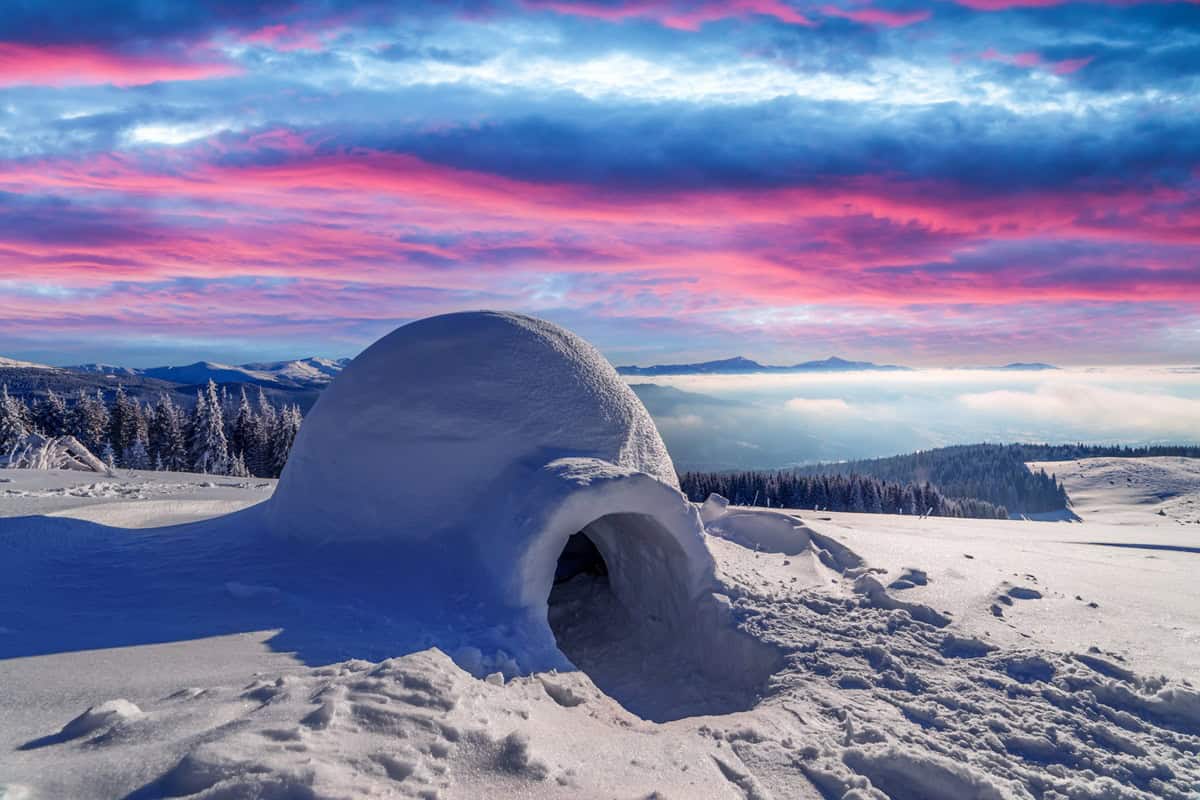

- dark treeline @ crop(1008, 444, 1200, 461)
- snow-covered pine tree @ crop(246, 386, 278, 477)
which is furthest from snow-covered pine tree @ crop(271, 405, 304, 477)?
dark treeline @ crop(1008, 444, 1200, 461)

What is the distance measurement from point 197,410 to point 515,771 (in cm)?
3957

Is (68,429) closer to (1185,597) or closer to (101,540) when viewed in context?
(101,540)

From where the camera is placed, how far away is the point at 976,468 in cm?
9600

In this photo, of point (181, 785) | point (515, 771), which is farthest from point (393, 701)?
point (181, 785)

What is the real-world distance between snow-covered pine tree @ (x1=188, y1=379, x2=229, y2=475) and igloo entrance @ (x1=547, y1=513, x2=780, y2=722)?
31.5m

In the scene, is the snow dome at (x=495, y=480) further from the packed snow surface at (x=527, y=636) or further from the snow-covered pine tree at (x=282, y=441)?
the snow-covered pine tree at (x=282, y=441)

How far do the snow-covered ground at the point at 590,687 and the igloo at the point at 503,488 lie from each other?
360 millimetres

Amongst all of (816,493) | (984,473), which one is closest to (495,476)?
(816,493)

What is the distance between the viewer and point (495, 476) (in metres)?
6.83

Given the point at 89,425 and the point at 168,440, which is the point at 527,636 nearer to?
the point at 168,440

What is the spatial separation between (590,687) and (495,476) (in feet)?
8.05

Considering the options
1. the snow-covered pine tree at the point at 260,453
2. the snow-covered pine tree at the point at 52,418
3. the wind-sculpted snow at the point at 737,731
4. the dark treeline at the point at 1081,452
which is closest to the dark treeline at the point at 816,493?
the snow-covered pine tree at the point at 260,453

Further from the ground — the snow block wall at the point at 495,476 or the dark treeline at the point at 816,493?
the snow block wall at the point at 495,476

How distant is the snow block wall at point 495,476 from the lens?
6.18 m
